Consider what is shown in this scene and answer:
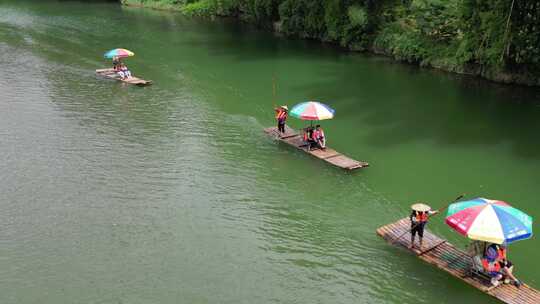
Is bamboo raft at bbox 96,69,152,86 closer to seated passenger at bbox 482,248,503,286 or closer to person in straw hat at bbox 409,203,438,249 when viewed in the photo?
person in straw hat at bbox 409,203,438,249

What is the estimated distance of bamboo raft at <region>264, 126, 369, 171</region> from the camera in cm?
2170

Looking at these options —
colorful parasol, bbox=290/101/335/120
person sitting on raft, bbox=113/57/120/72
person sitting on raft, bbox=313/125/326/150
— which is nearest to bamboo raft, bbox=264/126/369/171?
person sitting on raft, bbox=313/125/326/150

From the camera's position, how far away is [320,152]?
2306 centimetres

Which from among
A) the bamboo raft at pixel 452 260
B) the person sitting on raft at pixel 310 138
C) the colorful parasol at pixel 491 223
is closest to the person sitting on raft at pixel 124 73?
the person sitting on raft at pixel 310 138

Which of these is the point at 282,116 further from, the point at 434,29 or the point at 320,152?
the point at 434,29

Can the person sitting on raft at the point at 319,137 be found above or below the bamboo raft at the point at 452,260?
above

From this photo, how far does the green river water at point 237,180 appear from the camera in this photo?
A: 15328 mm

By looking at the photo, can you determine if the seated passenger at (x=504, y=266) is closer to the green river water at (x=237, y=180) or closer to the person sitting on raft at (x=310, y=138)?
the green river water at (x=237, y=180)

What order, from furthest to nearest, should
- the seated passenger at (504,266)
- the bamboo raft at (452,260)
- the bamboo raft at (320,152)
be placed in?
the bamboo raft at (320,152) < the seated passenger at (504,266) < the bamboo raft at (452,260)

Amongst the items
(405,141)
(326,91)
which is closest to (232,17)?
A: (326,91)

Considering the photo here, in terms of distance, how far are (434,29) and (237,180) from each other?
81.6 feet

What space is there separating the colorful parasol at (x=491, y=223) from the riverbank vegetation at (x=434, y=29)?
19.8 meters

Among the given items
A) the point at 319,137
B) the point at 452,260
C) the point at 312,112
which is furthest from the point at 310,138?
the point at 452,260

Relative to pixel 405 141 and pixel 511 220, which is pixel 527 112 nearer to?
pixel 405 141
